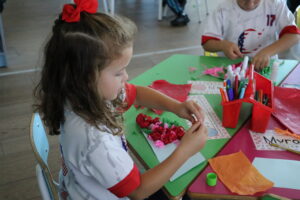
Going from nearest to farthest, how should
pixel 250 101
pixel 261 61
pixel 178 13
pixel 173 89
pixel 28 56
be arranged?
pixel 250 101 < pixel 173 89 < pixel 261 61 < pixel 28 56 < pixel 178 13

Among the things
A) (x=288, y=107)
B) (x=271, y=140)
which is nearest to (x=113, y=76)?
(x=271, y=140)

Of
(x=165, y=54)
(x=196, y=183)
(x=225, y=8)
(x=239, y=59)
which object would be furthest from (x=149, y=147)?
(x=165, y=54)

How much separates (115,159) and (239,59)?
96cm

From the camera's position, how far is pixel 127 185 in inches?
32.1

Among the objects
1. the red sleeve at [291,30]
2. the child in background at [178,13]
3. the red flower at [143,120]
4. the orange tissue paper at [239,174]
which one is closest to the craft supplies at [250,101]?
the orange tissue paper at [239,174]

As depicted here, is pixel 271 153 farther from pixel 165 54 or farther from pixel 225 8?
pixel 165 54

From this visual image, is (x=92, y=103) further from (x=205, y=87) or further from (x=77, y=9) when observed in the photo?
(x=205, y=87)

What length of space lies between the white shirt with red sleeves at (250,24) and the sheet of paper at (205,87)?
391 millimetres

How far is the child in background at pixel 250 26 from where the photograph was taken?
1.61 meters

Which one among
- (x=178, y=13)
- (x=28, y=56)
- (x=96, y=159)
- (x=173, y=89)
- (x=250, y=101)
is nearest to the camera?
(x=96, y=159)

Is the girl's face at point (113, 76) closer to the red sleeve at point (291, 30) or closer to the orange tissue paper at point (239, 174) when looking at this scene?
the orange tissue paper at point (239, 174)

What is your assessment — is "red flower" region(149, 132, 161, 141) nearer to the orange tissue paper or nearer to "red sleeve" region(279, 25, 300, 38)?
the orange tissue paper

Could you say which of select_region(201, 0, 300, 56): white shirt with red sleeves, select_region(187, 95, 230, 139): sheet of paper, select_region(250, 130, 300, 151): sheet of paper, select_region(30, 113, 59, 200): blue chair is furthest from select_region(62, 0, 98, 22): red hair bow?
select_region(201, 0, 300, 56): white shirt with red sleeves

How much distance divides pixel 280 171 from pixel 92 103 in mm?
541
